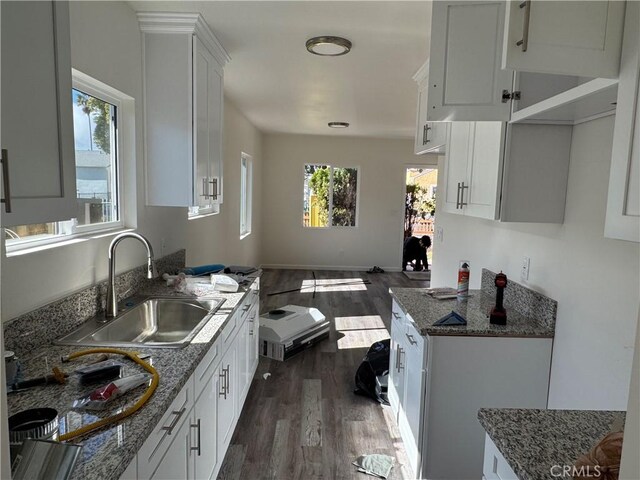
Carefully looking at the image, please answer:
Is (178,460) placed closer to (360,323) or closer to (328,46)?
(328,46)

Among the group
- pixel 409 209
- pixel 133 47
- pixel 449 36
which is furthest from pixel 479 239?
pixel 409 209

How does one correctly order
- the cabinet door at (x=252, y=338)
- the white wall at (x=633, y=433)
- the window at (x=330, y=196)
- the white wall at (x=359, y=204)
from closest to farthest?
the white wall at (x=633, y=433)
the cabinet door at (x=252, y=338)
the white wall at (x=359, y=204)
the window at (x=330, y=196)

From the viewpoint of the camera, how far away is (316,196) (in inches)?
310

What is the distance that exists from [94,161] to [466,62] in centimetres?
190

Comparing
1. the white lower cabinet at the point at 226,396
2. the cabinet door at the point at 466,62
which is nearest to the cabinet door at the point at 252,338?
the white lower cabinet at the point at 226,396

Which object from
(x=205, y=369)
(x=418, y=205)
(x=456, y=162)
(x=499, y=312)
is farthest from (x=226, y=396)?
(x=418, y=205)

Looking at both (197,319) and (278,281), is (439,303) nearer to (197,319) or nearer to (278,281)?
(197,319)

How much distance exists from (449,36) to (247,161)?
5.17 m

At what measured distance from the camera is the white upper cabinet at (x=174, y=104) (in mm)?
2430

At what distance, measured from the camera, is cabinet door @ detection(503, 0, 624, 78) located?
1.04 meters

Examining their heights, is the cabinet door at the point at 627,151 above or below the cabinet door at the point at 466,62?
below

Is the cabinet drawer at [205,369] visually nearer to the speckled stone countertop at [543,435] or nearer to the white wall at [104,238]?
the white wall at [104,238]

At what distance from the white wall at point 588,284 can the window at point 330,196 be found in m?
5.71

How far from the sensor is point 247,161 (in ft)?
21.5
